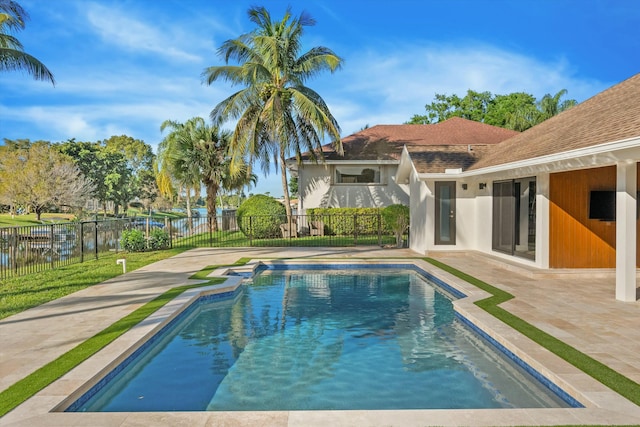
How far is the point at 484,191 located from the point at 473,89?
1236 inches

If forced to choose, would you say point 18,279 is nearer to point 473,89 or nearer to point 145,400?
point 145,400

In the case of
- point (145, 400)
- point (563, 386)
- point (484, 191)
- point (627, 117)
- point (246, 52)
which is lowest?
point (145, 400)

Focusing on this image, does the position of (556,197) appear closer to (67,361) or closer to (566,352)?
(566,352)

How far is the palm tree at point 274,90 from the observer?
18.9 m

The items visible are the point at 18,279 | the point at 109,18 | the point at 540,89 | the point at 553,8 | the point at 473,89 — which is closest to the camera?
the point at 18,279

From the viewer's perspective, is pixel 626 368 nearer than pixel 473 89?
Yes

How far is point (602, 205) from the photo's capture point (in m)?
9.95

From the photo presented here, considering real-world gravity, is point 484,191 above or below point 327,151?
below

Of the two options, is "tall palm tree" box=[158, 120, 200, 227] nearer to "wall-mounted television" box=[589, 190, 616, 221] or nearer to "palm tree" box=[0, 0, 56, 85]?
"palm tree" box=[0, 0, 56, 85]

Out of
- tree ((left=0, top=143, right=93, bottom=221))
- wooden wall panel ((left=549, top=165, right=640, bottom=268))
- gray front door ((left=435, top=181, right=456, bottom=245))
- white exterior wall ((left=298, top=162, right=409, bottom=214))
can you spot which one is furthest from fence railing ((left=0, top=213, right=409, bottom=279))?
tree ((left=0, top=143, right=93, bottom=221))

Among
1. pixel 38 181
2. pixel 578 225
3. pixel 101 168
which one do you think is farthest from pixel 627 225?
pixel 101 168

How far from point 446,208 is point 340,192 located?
357 inches

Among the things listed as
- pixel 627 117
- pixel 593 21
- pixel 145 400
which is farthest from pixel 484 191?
pixel 593 21

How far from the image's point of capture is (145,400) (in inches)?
180
